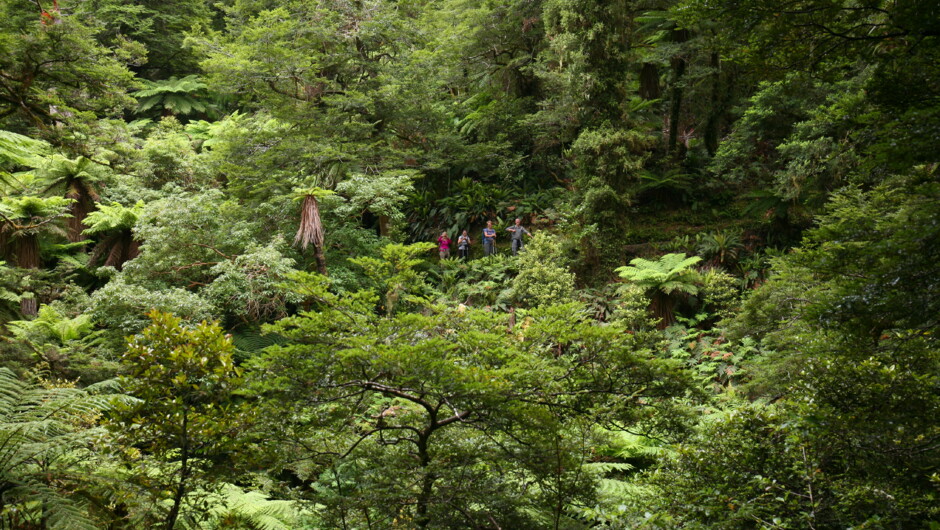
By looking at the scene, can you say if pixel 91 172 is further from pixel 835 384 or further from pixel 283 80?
pixel 835 384

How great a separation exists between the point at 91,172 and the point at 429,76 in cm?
847

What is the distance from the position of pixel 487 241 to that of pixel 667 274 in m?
4.60

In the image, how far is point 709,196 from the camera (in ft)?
41.3

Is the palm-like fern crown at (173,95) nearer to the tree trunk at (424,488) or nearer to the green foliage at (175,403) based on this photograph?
the green foliage at (175,403)

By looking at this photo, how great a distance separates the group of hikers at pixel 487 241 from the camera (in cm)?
1209

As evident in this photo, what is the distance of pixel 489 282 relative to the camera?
38.1 ft

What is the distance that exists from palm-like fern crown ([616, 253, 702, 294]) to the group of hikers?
2847 mm

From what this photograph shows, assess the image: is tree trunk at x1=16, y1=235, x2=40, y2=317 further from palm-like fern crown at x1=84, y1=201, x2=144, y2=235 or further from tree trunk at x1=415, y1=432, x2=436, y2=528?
tree trunk at x1=415, y1=432, x2=436, y2=528

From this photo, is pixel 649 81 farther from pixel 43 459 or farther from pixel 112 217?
pixel 43 459

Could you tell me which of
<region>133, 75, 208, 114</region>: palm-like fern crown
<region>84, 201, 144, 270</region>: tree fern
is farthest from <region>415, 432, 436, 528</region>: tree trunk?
<region>133, 75, 208, 114</region>: palm-like fern crown

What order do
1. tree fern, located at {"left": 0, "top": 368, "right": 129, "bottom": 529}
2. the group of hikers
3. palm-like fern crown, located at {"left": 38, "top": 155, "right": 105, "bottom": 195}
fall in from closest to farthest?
tree fern, located at {"left": 0, "top": 368, "right": 129, "bottom": 529}
palm-like fern crown, located at {"left": 38, "top": 155, "right": 105, "bottom": 195}
the group of hikers

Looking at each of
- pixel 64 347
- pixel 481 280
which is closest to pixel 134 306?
pixel 64 347

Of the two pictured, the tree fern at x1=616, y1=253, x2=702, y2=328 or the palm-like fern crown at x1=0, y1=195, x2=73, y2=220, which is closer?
the tree fern at x1=616, y1=253, x2=702, y2=328

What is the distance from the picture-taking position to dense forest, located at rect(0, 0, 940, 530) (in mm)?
3246
